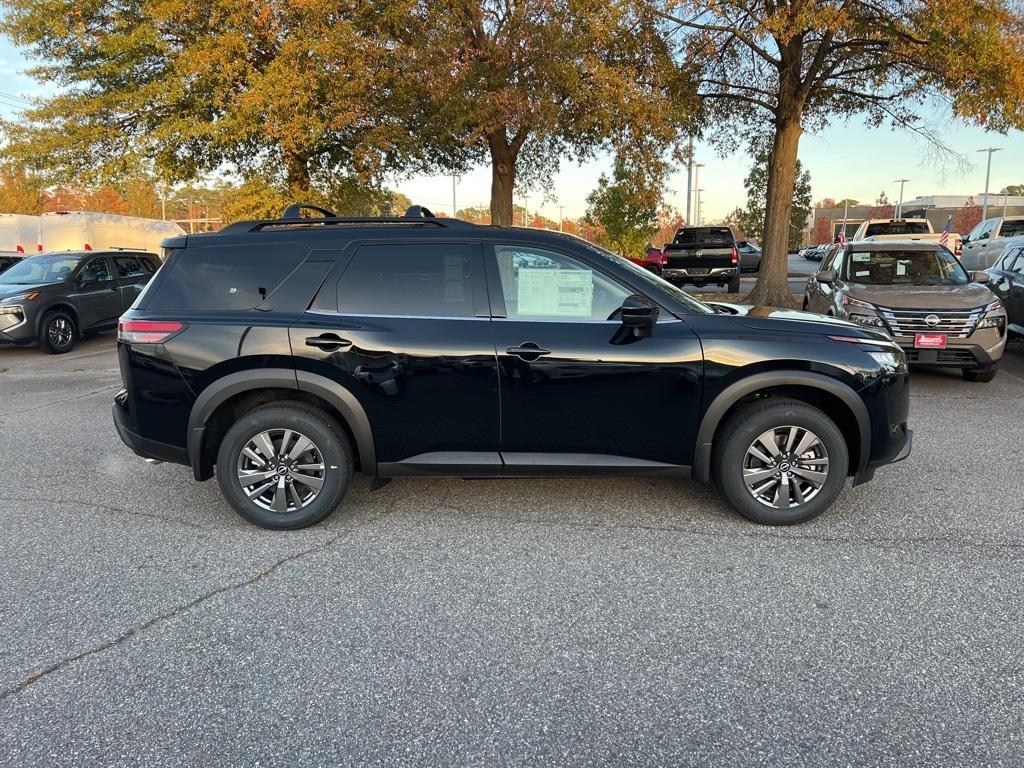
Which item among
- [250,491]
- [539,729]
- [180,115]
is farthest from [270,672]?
[180,115]

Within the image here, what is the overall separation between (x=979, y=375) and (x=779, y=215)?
23.8 ft

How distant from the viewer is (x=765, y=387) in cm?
388

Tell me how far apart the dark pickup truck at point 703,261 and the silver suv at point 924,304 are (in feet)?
31.0

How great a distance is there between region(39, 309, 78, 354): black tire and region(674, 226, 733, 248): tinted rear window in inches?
563

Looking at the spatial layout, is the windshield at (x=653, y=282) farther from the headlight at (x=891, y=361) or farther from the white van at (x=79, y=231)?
the white van at (x=79, y=231)

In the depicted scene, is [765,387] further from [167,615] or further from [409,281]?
[167,615]

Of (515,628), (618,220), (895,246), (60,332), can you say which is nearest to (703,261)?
(618,220)

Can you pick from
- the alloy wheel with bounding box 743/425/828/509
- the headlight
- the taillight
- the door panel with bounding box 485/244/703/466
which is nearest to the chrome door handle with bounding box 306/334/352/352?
the taillight

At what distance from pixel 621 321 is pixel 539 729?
223cm

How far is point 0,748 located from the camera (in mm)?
2277

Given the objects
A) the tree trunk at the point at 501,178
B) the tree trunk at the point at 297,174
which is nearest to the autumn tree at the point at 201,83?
the tree trunk at the point at 297,174

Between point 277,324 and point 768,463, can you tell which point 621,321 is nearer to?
point 768,463

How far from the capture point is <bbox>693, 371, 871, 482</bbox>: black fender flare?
383 cm

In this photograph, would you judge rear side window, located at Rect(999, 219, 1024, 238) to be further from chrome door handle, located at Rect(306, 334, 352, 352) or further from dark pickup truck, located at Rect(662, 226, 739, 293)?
chrome door handle, located at Rect(306, 334, 352, 352)
